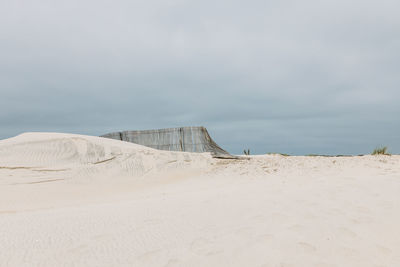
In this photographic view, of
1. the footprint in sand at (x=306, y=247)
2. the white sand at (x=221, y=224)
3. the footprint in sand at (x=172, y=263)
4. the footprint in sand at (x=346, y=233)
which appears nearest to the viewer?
the footprint in sand at (x=172, y=263)

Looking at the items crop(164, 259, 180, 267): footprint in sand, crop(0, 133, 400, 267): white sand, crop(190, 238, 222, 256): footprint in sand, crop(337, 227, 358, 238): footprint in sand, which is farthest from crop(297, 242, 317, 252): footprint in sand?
crop(164, 259, 180, 267): footprint in sand

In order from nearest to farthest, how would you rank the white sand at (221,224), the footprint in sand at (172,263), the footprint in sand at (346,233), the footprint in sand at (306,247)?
the footprint in sand at (172,263) < the white sand at (221,224) < the footprint in sand at (306,247) < the footprint in sand at (346,233)

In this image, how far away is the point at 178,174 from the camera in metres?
7.24

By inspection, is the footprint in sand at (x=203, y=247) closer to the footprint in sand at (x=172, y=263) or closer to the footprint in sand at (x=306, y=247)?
the footprint in sand at (x=172, y=263)

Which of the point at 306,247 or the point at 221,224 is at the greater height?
the point at 221,224

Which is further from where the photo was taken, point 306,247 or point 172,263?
point 306,247

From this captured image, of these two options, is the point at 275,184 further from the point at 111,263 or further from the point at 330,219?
the point at 111,263

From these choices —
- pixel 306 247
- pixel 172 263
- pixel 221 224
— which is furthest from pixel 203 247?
pixel 306 247

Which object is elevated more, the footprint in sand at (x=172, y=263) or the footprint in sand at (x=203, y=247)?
the footprint in sand at (x=203, y=247)

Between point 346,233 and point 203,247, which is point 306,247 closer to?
point 346,233

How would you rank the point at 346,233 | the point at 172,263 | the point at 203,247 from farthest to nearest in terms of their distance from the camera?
the point at 346,233, the point at 203,247, the point at 172,263

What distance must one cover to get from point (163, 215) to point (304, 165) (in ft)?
14.4

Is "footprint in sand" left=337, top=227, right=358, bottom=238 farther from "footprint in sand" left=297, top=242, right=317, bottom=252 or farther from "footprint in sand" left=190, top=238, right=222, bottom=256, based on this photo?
"footprint in sand" left=190, top=238, right=222, bottom=256

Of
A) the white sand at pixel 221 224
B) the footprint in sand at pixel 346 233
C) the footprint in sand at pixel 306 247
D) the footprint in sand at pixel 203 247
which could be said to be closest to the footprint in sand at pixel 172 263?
the white sand at pixel 221 224
